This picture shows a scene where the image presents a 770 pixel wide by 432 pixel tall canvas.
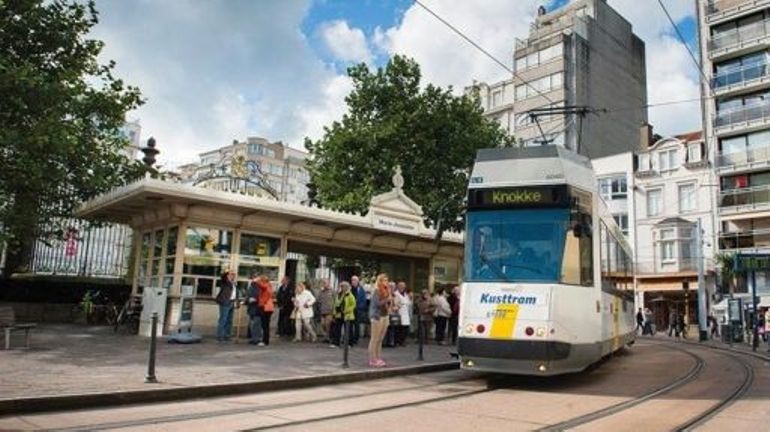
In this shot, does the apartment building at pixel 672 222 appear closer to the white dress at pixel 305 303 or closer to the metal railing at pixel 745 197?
the metal railing at pixel 745 197

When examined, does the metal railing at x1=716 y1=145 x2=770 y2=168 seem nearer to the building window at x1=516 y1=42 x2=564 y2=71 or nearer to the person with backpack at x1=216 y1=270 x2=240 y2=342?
the building window at x1=516 y1=42 x2=564 y2=71

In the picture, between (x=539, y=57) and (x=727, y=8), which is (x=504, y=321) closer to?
(x=727, y=8)

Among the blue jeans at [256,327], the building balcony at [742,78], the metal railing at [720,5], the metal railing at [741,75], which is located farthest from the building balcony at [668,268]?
the blue jeans at [256,327]

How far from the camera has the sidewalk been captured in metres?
8.78

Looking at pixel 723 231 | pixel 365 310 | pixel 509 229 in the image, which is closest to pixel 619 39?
pixel 723 231

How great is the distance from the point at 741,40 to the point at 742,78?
9.17 feet

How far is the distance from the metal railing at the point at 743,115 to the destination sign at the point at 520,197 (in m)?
Answer: 39.9

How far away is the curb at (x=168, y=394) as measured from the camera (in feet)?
24.3

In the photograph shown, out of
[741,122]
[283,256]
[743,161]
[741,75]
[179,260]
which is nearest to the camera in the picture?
[179,260]

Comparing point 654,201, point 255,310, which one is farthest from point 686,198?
point 255,310

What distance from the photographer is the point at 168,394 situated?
8680mm

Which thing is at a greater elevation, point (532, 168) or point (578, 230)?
point (532, 168)

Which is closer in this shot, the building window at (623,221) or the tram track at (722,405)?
the tram track at (722,405)

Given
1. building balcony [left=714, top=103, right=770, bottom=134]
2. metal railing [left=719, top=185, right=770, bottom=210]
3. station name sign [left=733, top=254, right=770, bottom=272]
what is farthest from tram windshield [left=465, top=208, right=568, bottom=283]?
building balcony [left=714, top=103, right=770, bottom=134]
